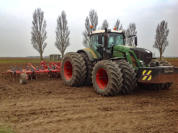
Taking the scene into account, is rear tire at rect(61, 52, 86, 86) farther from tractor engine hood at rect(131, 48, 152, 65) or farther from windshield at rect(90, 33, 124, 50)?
tractor engine hood at rect(131, 48, 152, 65)

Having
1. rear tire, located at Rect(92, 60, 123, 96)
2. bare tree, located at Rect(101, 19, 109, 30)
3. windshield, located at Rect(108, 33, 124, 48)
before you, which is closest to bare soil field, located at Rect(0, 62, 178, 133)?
rear tire, located at Rect(92, 60, 123, 96)

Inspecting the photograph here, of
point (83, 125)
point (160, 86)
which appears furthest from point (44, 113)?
point (160, 86)

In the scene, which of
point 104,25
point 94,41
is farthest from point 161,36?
point 94,41

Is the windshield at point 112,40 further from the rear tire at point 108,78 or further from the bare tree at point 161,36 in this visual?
the bare tree at point 161,36

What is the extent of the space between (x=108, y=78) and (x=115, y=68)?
0.39 metres

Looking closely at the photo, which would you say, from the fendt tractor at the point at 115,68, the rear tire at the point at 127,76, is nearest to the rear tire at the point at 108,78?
the fendt tractor at the point at 115,68

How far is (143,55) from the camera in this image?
6.23 meters

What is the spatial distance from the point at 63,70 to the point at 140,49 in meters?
3.55

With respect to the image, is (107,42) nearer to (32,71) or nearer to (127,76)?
(127,76)

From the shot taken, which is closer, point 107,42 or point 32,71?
point 107,42

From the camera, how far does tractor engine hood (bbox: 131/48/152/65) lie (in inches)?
244

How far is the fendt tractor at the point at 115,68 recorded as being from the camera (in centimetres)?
540

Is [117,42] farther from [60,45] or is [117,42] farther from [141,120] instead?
[60,45]

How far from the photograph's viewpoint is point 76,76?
7.22 metres
